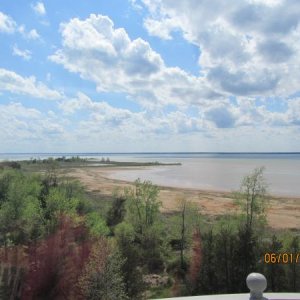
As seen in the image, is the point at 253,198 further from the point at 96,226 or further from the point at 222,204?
the point at 222,204

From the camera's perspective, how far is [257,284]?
9367 mm

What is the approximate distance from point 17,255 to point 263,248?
57.1 ft

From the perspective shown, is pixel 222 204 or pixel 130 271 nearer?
pixel 130 271

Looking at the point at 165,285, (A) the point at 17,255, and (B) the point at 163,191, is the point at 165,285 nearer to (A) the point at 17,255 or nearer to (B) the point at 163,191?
(A) the point at 17,255

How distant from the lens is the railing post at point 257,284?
930 cm

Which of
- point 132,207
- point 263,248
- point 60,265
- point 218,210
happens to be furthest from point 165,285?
point 218,210

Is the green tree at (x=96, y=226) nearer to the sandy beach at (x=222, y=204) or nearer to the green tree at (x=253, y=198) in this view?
the green tree at (x=253, y=198)

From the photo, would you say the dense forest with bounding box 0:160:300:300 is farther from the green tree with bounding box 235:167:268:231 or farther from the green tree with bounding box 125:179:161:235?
the green tree with bounding box 125:179:161:235
